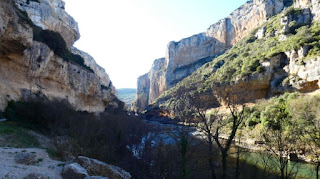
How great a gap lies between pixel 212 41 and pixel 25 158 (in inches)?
3765

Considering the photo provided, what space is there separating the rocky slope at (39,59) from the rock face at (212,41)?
2604 inches

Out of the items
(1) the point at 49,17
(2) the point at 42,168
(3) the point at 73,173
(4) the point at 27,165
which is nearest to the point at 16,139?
(4) the point at 27,165

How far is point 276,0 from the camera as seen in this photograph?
68.3 m

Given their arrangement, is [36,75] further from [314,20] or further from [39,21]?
[314,20]

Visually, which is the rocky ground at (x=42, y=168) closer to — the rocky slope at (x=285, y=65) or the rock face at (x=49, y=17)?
the rocky slope at (x=285, y=65)

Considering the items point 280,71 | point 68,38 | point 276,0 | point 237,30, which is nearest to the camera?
point 68,38

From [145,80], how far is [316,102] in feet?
448

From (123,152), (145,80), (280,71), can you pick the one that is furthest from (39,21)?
(145,80)

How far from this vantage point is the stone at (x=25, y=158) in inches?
313

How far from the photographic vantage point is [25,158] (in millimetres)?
8227

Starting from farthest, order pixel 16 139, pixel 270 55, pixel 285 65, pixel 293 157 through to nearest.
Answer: pixel 270 55
pixel 285 65
pixel 293 157
pixel 16 139

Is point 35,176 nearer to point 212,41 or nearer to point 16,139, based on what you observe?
point 16,139

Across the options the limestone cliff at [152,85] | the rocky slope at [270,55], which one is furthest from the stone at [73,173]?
the limestone cliff at [152,85]

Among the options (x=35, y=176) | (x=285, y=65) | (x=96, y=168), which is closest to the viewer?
(x=35, y=176)
